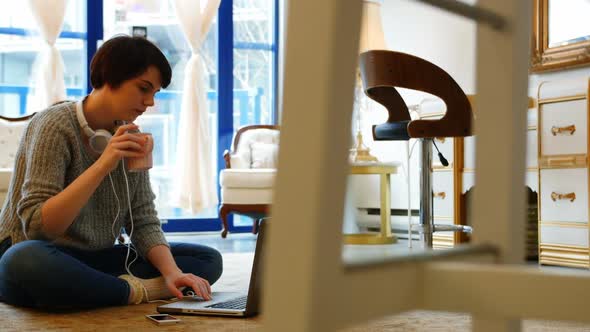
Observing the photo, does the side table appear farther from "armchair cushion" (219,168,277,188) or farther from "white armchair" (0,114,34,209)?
"white armchair" (0,114,34,209)

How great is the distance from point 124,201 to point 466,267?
5.28ft

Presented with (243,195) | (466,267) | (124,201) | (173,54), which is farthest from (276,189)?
(173,54)

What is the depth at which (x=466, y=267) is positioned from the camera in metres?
0.51

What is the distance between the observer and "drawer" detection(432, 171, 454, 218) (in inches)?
148

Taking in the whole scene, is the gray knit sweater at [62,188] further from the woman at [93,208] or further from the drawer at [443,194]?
the drawer at [443,194]

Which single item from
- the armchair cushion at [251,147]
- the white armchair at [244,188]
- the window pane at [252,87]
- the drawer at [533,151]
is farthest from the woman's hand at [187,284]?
the window pane at [252,87]

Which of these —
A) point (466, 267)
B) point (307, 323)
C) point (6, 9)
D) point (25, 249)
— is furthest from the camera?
point (6, 9)

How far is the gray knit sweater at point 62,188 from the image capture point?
5.84 feet

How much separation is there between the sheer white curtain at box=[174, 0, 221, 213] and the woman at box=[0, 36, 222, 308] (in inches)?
128

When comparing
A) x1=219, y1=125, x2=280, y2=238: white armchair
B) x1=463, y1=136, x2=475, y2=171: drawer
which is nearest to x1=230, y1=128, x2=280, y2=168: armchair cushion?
x1=219, y1=125, x2=280, y2=238: white armchair

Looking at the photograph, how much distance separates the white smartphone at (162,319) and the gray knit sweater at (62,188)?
36cm

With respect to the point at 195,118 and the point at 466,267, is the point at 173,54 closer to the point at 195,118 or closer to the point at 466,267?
the point at 195,118

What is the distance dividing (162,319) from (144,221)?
46cm

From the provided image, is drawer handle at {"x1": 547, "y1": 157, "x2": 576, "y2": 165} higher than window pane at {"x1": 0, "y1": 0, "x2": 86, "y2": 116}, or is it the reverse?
window pane at {"x1": 0, "y1": 0, "x2": 86, "y2": 116}
